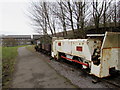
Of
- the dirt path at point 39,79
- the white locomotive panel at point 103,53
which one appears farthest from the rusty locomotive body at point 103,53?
the dirt path at point 39,79

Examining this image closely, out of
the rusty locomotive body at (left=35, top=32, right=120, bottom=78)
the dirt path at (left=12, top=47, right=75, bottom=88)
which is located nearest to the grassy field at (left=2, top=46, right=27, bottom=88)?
the dirt path at (left=12, top=47, right=75, bottom=88)

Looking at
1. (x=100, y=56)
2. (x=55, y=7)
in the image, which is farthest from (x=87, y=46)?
(x=55, y=7)

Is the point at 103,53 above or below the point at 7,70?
above

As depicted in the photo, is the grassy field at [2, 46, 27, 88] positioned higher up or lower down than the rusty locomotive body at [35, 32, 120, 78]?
lower down

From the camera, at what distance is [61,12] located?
13102 mm

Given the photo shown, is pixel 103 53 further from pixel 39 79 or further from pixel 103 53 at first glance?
pixel 39 79

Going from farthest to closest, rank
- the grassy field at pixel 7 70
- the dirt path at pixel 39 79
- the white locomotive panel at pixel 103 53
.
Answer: the grassy field at pixel 7 70 < the dirt path at pixel 39 79 < the white locomotive panel at pixel 103 53

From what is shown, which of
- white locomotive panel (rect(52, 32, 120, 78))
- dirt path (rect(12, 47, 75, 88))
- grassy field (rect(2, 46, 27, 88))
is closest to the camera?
white locomotive panel (rect(52, 32, 120, 78))

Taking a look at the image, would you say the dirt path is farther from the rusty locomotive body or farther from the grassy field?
the rusty locomotive body

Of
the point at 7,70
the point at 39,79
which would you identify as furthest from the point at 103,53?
the point at 7,70

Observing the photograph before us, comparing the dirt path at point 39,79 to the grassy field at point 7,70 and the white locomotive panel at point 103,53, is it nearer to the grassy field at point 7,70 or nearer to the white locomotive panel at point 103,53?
the grassy field at point 7,70

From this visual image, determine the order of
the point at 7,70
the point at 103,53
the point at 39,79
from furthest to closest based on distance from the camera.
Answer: the point at 7,70
the point at 39,79
the point at 103,53

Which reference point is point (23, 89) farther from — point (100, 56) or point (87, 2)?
point (87, 2)

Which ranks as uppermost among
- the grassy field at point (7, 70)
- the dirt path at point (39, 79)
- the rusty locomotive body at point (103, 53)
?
the rusty locomotive body at point (103, 53)
